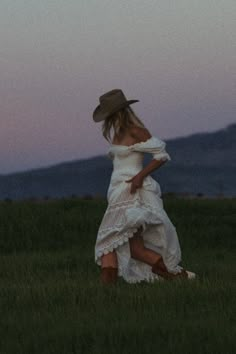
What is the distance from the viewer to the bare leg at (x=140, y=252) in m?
11.9

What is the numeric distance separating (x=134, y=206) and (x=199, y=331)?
3.54 metres

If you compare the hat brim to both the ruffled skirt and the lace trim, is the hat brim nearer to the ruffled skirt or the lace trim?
the ruffled skirt

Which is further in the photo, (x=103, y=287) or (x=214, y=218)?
(x=214, y=218)

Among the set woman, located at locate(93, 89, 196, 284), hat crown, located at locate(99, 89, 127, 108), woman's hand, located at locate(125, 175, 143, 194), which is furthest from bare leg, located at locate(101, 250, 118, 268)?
hat crown, located at locate(99, 89, 127, 108)

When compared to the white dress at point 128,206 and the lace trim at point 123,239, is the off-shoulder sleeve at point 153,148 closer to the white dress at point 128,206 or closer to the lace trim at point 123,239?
the white dress at point 128,206

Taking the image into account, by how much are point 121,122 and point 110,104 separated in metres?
0.23

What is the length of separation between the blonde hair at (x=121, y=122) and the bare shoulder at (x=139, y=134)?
6 cm

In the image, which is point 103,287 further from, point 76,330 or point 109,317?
point 76,330

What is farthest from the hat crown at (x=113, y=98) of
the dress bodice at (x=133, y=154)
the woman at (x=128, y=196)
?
the dress bodice at (x=133, y=154)

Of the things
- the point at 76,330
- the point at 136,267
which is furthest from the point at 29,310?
the point at 136,267

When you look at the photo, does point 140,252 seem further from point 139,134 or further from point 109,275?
point 139,134

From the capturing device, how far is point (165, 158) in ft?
38.5

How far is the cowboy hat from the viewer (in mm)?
11750

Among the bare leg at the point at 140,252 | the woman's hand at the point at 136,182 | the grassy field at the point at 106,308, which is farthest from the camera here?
the bare leg at the point at 140,252
